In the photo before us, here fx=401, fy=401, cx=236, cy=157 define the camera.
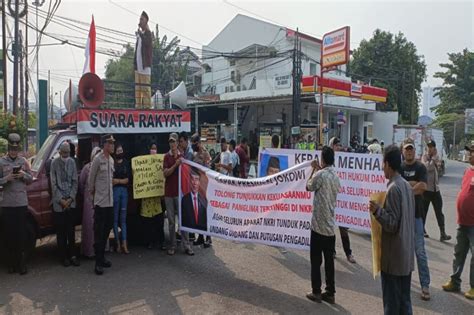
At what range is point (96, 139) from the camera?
22.4 feet

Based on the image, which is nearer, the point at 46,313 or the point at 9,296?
the point at 46,313

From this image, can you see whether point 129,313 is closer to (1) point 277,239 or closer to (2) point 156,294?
(2) point 156,294

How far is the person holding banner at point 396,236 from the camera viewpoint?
131 inches

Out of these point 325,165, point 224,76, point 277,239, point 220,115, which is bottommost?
point 277,239

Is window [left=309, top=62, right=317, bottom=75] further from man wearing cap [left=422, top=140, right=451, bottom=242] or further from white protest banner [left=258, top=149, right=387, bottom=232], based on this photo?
white protest banner [left=258, top=149, right=387, bottom=232]

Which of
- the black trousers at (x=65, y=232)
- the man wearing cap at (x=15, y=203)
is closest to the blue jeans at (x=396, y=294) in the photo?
the black trousers at (x=65, y=232)

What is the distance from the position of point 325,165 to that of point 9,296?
417 cm

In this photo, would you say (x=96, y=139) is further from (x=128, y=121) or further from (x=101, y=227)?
(x=101, y=227)

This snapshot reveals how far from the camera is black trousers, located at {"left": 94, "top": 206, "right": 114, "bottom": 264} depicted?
18.6 feet

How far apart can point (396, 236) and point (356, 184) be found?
11.0 ft

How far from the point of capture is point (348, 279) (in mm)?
5516

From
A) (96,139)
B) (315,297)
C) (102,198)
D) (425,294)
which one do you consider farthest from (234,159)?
(425,294)

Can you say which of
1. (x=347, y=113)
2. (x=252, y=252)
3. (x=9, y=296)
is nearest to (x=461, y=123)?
(x=347, y=113)

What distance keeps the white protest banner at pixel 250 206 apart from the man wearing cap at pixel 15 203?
2.28 m
